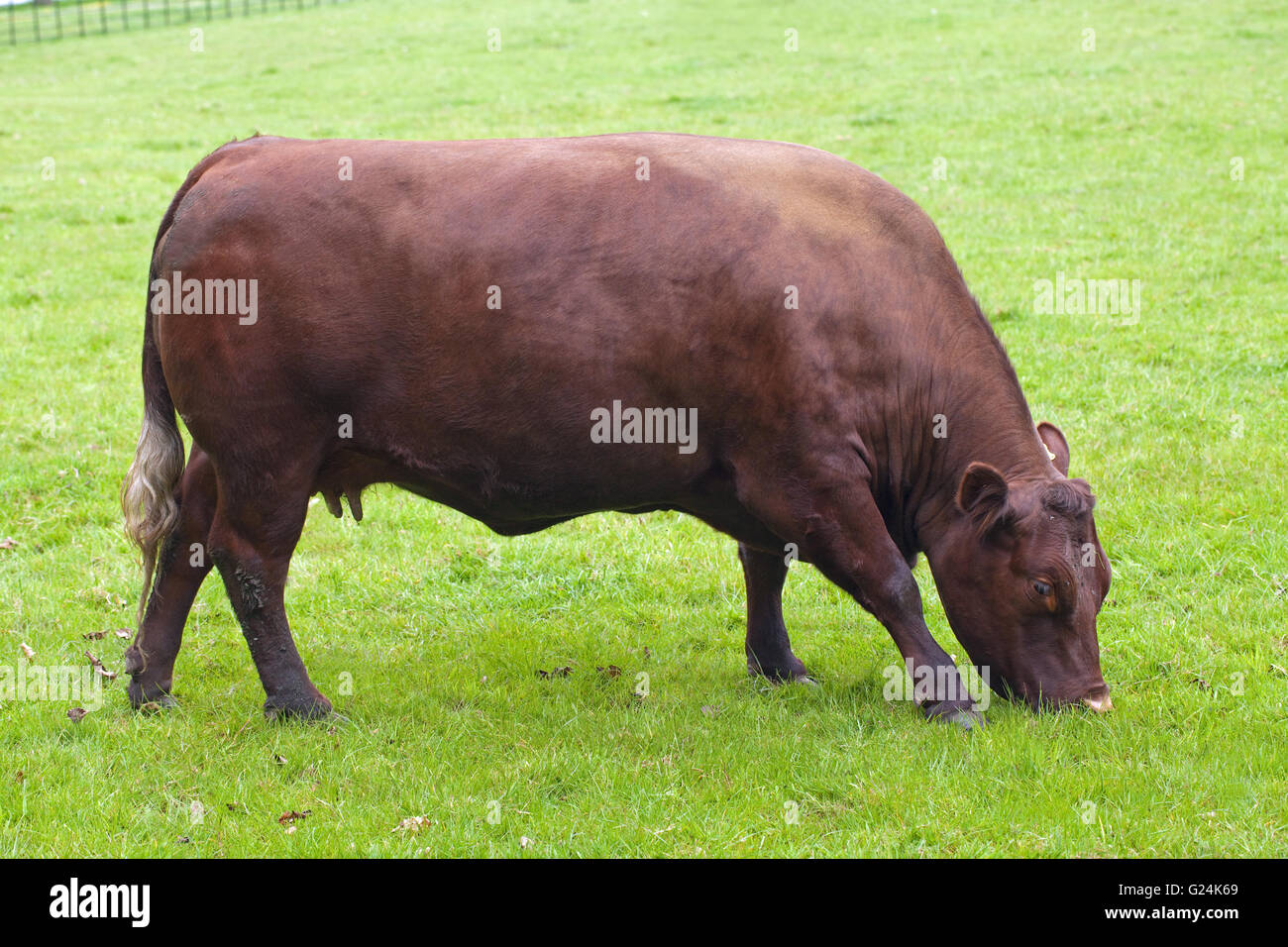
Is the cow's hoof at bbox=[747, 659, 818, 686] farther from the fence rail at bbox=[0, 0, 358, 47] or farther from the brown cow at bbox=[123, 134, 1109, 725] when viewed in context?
the fence rail at bbox=[0, 0, 358, 47]

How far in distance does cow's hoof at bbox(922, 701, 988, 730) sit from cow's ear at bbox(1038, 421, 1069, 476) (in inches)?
48.8

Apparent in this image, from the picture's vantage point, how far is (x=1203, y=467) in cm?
842

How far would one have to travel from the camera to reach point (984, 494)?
558 cm

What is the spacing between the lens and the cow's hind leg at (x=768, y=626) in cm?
639

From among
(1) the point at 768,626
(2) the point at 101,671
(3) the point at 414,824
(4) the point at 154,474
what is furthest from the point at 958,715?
(2) the point at 101,671

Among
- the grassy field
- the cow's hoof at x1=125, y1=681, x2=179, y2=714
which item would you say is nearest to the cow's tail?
the cow's hoof at x1=125, y1=681, x2=179, y2=714

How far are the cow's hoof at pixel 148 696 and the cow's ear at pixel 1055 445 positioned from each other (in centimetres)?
432

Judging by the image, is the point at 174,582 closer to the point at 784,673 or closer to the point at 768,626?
the point at 768,626

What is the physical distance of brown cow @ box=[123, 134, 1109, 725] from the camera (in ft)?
18.1

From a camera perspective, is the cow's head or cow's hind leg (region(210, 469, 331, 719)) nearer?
the cow's head

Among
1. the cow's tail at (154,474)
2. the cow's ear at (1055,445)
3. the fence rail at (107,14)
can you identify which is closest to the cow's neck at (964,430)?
the cow's ear at (1055,445)

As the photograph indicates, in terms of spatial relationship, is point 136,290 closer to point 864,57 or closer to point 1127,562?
point 1127,562

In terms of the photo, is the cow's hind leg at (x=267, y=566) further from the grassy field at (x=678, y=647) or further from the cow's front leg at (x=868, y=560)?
the cow's front leg at (x=868, y=560)
